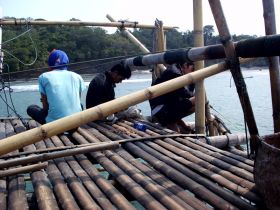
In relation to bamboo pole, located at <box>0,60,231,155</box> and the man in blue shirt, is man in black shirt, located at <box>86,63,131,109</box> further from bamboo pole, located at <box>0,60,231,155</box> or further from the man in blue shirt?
bamboo pole, located at <box>0,60,231,155</box>

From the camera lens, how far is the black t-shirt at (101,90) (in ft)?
17.8

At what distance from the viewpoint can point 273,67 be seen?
313 cm

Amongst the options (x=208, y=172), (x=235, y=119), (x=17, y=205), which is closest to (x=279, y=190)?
(x=208, y=172)

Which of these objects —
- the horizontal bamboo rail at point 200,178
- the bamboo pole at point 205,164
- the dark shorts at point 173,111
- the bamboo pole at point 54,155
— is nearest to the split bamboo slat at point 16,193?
the bamboo pole at point 54,155

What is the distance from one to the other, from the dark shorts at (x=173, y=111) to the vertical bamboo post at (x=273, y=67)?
224cm

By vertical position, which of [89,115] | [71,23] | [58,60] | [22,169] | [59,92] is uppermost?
[71,23]

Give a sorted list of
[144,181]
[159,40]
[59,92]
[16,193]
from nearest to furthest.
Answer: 1. [16,193]
2. [144,181]
3. [59,92]
4. [159,40]

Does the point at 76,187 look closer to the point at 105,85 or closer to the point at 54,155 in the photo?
the point at 54,155

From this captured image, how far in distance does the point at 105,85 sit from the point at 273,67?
9.44ft

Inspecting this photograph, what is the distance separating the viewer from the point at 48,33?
38.6m

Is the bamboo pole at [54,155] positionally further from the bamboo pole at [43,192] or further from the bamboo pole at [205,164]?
the bamboo pole at [205,164]

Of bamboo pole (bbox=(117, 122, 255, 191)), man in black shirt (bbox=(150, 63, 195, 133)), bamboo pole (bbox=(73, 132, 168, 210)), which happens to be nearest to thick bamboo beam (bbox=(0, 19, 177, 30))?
man in black shirt (bbox=(150, 63, 195, 133))

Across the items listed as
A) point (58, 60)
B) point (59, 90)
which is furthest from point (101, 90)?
point (59, 90)

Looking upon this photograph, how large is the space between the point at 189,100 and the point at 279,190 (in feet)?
11.1
